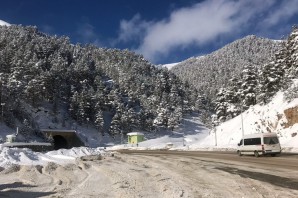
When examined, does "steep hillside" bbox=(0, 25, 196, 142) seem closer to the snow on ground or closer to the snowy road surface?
the snow on ground

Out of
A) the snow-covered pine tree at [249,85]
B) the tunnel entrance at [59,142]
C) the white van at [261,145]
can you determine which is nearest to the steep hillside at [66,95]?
the tunnel entrance at [59,142]

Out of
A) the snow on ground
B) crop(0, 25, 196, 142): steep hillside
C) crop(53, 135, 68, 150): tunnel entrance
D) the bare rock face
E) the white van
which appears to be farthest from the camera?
crop(53, 135, 68, 150): tunnel entrance

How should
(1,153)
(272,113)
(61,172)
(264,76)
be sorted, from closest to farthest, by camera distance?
(61,172) → (1,153) → (272,113) → (264,76)

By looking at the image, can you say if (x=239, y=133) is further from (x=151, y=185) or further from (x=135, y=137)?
(x=151, y=185)

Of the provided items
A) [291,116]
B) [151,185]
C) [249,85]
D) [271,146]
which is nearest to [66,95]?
[249,85]

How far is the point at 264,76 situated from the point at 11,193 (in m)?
60.9

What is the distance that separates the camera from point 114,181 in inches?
639

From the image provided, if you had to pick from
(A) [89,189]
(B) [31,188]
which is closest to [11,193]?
(B) [31,188]

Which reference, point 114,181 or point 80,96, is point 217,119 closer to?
point 80,96

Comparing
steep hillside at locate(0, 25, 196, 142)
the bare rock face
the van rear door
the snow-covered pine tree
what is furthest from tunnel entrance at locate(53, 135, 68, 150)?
the van rear door

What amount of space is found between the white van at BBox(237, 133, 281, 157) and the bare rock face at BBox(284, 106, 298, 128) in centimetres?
1719

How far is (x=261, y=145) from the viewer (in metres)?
32.3

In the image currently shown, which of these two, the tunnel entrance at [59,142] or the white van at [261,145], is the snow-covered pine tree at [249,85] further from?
the tunnel entrance at [59,142]

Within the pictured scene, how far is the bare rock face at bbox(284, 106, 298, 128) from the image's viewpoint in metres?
49.1
